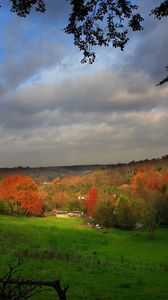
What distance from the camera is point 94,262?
4066cm

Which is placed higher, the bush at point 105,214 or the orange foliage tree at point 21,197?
the orange foliage tree at point 21,197

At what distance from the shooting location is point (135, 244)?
238 ft

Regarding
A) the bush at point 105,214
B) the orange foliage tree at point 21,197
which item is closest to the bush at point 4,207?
the orange foliage tree at point 21,197

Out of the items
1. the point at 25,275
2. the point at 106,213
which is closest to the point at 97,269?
the point at 25,275

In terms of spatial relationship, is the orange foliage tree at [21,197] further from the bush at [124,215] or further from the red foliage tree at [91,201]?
the bush at [124,215]

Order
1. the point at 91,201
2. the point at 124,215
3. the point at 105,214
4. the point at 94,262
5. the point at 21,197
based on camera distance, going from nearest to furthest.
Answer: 1. the point at 94,262
2. the point at 124,215
3. the point at 105,214
4. the point at 21,197
5. the point at 91,201

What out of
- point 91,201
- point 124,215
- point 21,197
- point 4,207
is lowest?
point 124,215

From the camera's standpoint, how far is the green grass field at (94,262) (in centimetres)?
2408

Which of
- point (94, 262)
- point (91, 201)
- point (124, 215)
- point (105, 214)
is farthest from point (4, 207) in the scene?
point (94, 262)

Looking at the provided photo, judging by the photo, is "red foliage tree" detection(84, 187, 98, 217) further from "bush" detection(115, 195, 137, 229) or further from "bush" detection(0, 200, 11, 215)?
"bush" detection(0, 200, 11, 215)

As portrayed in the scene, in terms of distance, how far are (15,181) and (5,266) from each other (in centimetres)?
8612

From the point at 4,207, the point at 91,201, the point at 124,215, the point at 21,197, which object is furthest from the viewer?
the point at 91,201

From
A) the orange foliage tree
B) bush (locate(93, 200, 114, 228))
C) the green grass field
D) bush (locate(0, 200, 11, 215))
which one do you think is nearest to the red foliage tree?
the orange foliage tree

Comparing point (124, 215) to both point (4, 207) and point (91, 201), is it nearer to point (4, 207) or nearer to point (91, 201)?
point (91, 201)
